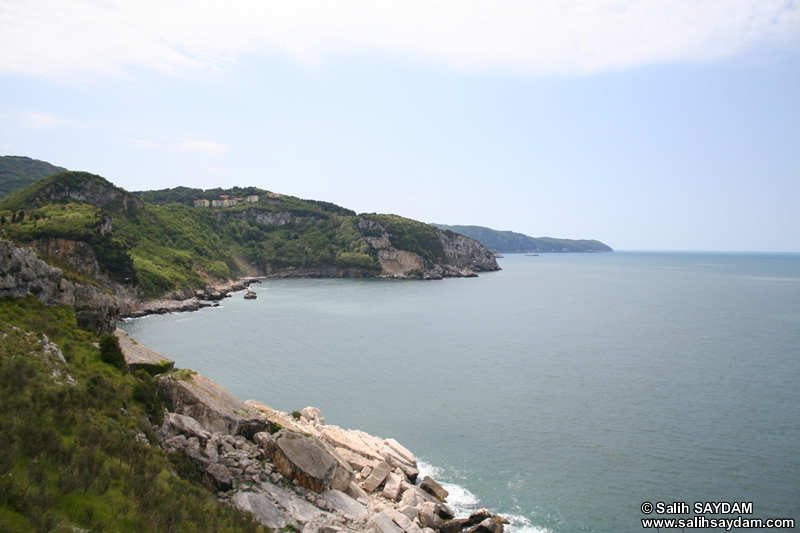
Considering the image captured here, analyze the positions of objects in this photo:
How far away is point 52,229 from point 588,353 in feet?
210

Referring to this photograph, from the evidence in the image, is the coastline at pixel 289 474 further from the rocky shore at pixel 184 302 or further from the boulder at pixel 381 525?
the rocky shore at pixel 184 302

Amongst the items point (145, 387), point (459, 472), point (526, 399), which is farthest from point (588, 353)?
point (145, 387)

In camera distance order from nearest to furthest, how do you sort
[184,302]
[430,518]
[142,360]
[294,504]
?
[294,504] < [430,518] < [142,360] < [184,302]

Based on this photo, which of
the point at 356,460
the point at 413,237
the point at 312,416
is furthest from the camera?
the point at 413,237

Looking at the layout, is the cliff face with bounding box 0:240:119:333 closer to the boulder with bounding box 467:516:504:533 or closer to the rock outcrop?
the rock outcrop

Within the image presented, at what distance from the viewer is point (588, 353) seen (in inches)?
1732

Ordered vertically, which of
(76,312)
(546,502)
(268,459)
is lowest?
(546,502)

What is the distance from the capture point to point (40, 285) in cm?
2128

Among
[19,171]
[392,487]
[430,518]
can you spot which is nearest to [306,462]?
A: [392,487]

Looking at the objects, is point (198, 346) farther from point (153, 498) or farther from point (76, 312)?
point (153, 498)

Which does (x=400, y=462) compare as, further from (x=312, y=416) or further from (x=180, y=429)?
(x=180, y=429)

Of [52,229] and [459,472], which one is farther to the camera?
[52,229]

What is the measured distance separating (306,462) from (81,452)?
742 cm

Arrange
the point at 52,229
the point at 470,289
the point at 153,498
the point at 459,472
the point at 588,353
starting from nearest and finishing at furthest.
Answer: the point at 153,498, the point at 459,472, the point at 588,353, the point at 52,229, the point at 470,289
